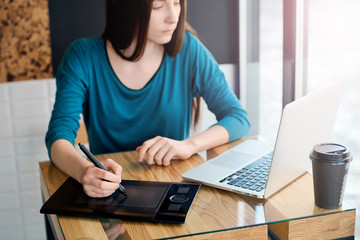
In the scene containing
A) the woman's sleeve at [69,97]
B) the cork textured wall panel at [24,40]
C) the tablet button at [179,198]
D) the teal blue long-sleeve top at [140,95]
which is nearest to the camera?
the tablet button at [179,198]

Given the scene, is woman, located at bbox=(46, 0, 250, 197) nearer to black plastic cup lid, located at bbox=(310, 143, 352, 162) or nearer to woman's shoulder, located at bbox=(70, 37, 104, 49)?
woman's shoulder, located at bbox=(70, 37, 104, 49)

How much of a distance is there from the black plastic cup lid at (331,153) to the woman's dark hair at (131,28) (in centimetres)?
87

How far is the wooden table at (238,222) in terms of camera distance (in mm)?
1008

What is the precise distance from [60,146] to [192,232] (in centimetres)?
62

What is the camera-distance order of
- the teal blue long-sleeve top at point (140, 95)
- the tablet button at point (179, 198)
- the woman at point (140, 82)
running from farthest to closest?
1. the teal blue long-sleeve top at point (140, 95)
2. the woman at point (140, 82)
3. the tablet button at point (179, 198)

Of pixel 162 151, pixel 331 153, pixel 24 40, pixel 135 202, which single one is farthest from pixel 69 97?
pixel 24 40

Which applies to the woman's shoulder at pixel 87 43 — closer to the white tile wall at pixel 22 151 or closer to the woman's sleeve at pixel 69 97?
the woman's sleeve at pixel 69 97

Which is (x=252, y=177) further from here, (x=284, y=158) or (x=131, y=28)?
(x=131, y=28)

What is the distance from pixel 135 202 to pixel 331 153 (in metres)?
0.47

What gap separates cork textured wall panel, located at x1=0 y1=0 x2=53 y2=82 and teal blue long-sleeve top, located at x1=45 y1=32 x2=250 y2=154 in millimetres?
841

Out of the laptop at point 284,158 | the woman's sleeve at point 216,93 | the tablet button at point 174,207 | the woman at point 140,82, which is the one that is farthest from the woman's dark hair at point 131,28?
the tablet button at point 174,207

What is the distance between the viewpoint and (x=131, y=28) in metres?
1.79

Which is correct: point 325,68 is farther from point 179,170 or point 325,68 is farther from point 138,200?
point 138,200

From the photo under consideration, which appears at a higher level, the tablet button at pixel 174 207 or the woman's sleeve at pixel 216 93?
the woman's sleeve at pixel 216 93
